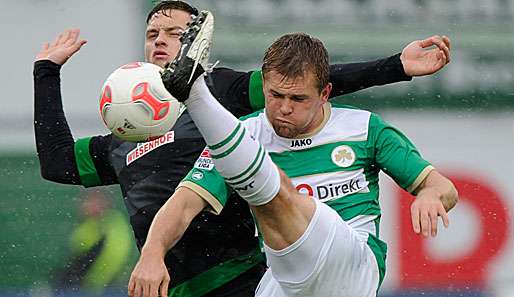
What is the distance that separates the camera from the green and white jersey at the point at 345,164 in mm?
4344

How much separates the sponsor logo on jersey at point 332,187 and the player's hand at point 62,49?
132 centimetres

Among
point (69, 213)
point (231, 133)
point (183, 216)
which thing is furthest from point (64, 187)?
point (231, 133)

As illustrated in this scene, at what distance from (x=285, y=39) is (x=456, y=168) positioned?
2775mm

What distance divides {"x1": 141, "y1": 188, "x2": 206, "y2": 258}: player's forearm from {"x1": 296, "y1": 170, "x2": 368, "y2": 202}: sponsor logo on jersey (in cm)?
39

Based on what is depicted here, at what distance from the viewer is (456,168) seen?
6.91 m

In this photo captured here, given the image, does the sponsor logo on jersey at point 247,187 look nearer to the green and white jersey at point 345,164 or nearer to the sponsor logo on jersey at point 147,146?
the green and white jersey at point 345,164

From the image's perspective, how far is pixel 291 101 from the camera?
A: 14.0 feet

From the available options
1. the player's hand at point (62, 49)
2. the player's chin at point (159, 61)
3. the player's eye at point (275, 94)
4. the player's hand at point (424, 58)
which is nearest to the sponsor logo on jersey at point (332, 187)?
the player's eye at point (275, 94)

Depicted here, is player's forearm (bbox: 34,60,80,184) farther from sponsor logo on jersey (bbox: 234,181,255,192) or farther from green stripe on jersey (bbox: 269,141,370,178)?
sponsor logo on jersey (bbox: 234,181,255,192)

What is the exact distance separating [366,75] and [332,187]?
500mm

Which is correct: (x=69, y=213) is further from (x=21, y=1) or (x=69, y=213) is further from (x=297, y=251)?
(x=297, y=251)

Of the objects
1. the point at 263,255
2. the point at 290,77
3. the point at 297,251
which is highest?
the point at 290,77

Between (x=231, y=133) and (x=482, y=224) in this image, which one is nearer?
(x=231, y=133)

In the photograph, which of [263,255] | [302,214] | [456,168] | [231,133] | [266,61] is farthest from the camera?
[456,168]
